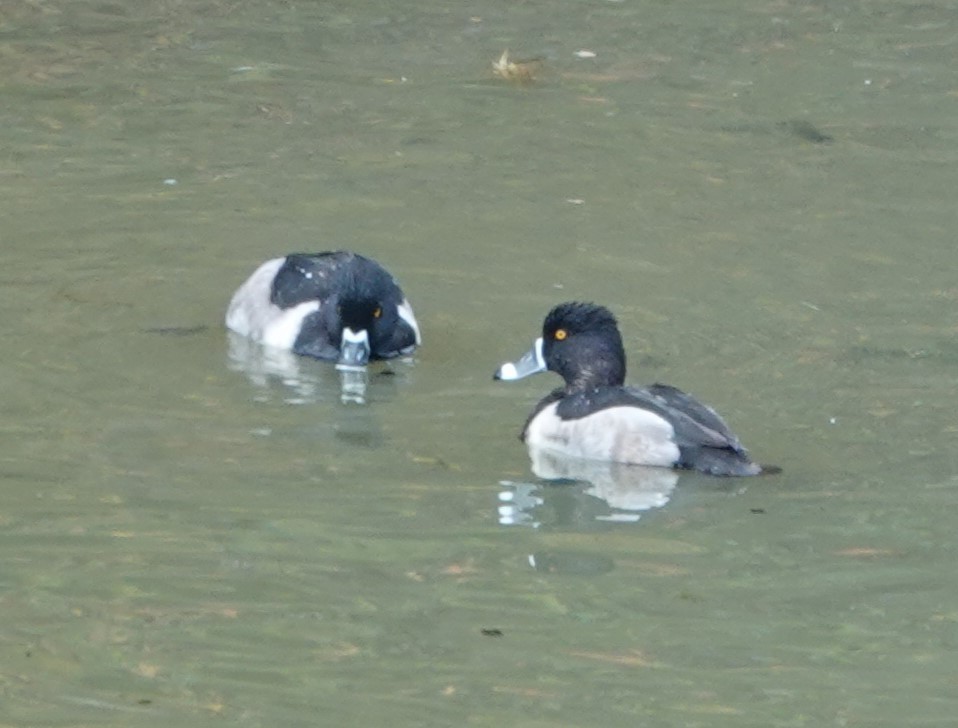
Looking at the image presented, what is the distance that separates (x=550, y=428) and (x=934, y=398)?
1.93m

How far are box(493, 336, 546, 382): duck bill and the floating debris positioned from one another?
240 inches

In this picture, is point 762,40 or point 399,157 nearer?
point 399,157

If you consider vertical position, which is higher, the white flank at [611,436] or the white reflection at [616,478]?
the white flank at [611,436]

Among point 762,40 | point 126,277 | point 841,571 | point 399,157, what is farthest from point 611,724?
point 762,40

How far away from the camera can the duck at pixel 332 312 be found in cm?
1130

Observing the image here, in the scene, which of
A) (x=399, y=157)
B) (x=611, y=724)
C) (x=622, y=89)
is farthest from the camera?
(x=622, y=89)

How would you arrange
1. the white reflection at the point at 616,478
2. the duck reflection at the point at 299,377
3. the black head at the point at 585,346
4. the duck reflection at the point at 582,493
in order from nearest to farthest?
the duck reflection at the point at 582,493 < the white reflection at the point at 616,478 < the black head at the point at 585,346 < the duck reflection at the point at 299,377

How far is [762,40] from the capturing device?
17.3m

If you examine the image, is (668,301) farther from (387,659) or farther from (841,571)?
(387,659)

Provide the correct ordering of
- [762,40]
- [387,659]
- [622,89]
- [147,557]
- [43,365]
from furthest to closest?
[762,40]
[622,89]
[43,365]
[147,557]
[387,659]

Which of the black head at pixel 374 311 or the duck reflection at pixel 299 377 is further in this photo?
the black head at pixel 374 311

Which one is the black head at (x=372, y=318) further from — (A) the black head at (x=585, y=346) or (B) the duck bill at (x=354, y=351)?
(A) the black head at (x=585, y=346)

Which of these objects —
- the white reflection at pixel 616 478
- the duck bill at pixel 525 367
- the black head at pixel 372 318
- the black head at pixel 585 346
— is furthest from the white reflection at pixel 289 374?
the white reflection at pixel 616 478

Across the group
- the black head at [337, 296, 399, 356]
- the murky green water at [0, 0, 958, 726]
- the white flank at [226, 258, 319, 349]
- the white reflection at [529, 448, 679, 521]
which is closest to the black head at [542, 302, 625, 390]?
the murky green water at [0, 0, 958, 726]
